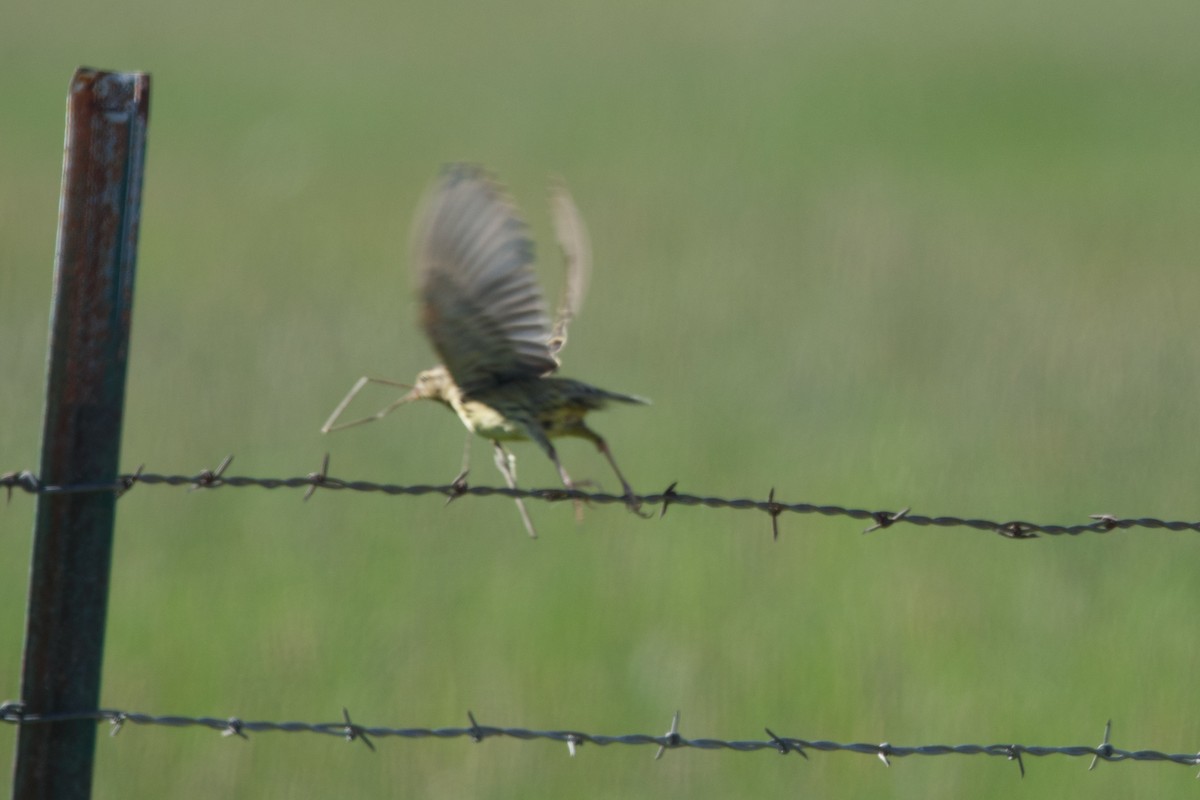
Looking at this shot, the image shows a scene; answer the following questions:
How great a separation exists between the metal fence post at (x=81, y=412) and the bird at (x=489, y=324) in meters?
0.76

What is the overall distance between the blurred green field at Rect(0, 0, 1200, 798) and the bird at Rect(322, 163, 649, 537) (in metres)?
0.81

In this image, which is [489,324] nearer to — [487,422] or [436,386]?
[487,422]

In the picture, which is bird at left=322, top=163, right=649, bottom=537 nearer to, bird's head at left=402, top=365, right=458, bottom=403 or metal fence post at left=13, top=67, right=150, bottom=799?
bird's head at left=402, top=365, right=458, bottom=403

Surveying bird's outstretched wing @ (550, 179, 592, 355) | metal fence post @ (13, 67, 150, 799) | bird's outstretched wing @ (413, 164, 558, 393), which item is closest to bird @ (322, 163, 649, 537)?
bird's outstretched wing @ (413, 164, 558, 393)

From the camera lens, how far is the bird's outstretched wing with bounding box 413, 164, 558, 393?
3912mm

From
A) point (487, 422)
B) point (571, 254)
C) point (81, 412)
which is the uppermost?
point (571, 254)

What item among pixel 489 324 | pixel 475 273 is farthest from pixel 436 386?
pixel 475 273

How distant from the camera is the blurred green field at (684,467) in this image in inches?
276

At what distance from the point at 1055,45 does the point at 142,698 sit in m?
28.8

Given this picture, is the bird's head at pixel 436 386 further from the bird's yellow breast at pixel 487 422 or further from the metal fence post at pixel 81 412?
the metal fence post at pixel 81 412

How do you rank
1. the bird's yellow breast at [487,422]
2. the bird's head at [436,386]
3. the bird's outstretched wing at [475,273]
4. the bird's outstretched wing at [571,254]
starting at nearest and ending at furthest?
the bird's outstretched wing at [475,273], the bird's yellow breast at [487,422], the bird's head at [436,386], the bird's outstretched wing at [571,254]

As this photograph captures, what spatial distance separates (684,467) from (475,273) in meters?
6.30

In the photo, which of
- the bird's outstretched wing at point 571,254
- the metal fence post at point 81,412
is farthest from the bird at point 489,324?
the metal fence post at point 81,412

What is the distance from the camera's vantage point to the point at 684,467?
1022 cm
